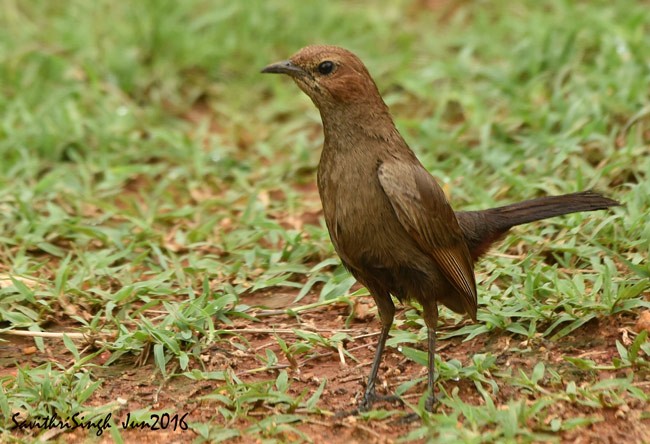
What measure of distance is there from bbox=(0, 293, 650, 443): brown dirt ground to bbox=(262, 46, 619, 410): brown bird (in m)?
0.21

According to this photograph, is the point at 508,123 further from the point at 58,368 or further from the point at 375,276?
the point at 58,368

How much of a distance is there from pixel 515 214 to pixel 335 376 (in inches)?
50.2

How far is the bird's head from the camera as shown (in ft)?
15.4

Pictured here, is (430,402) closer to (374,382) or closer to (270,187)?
(374,382)

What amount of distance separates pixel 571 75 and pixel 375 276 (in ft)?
12.2

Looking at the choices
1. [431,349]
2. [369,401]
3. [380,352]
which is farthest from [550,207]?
[369,401]

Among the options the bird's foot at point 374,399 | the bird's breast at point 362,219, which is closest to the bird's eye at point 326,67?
the bird's breast at point 362,219

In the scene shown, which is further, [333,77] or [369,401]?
[333,77]

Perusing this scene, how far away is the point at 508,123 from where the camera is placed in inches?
284

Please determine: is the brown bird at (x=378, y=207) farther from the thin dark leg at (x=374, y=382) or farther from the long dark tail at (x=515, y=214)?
the long dark tail at (x=515, y=214)

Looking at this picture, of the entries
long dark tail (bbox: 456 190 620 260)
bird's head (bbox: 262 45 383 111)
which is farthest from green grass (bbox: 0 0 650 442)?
bird's head (bbox: 262 45 383 111)

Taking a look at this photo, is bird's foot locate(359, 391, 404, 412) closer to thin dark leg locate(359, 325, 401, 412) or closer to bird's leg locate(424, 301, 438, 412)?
thin dark leg locate(359, 325, 401, 412)

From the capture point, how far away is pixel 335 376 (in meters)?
4.90

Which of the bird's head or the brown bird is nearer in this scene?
the brown bird
